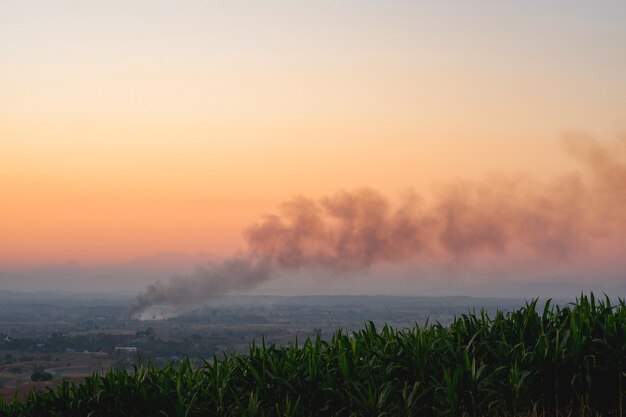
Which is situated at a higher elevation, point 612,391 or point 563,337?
point 563,337

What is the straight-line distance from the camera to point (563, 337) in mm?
12242

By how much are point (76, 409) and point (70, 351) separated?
19157cm

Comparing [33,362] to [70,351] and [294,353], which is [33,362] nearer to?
[70,351]

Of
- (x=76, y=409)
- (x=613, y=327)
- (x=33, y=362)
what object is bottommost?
(x=33, y=362)

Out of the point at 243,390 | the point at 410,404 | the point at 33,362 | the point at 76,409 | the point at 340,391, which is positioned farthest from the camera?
the point at 33,362

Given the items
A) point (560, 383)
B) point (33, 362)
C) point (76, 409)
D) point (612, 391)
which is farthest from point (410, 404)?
point (33, 362)

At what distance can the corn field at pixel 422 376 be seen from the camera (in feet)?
37.7

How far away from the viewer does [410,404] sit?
36.8ft

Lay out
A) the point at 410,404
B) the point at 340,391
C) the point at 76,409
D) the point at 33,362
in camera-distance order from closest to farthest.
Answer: the point at 410,404 → the point at 340,391 → the point at 76,409 → the point at 33,362

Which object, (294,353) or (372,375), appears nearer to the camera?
(372,375)

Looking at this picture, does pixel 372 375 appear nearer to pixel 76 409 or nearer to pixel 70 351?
pixel 76 409

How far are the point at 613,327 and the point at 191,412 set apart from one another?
684 cm

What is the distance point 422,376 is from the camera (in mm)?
11891

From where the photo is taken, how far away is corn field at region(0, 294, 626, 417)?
11492mm
